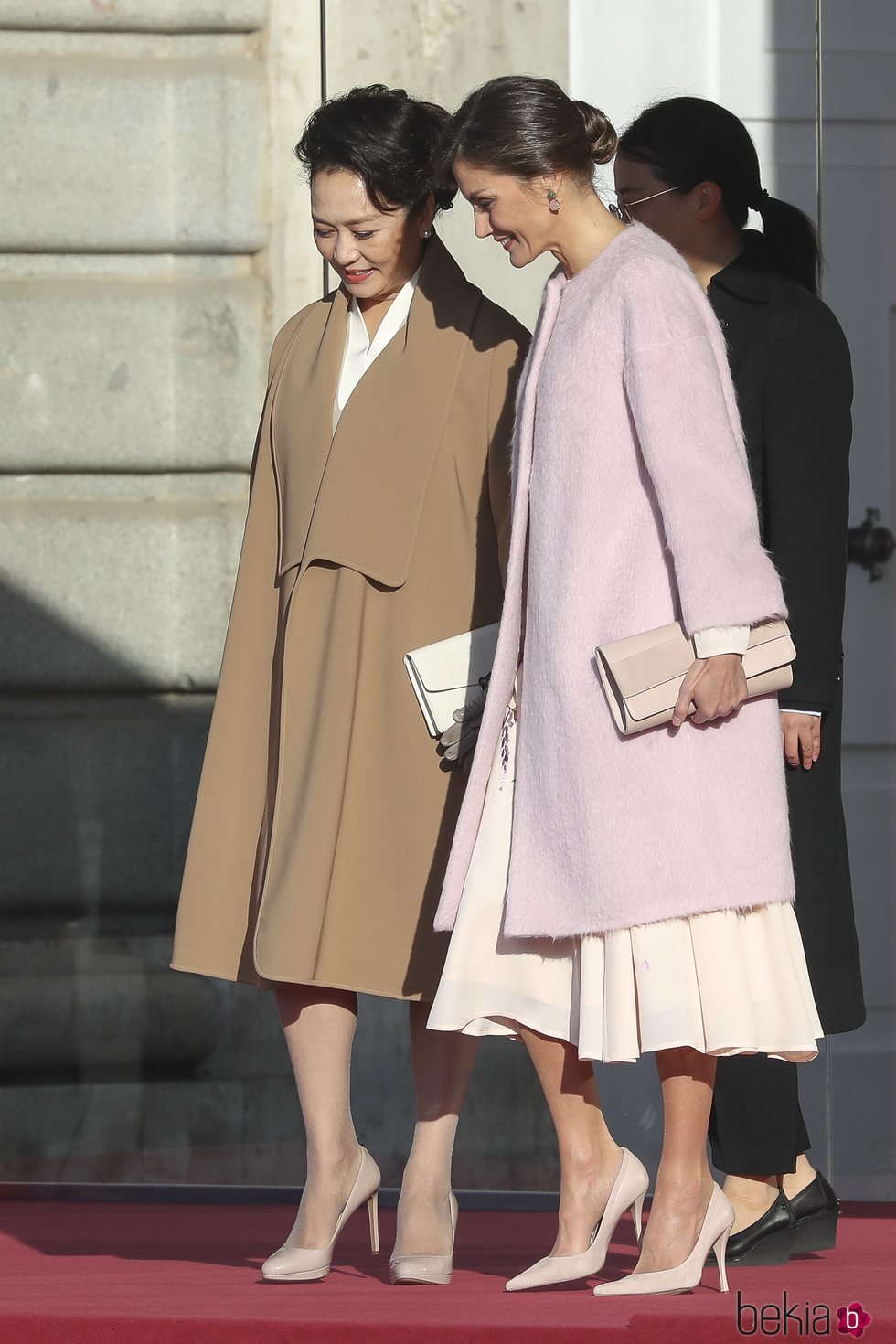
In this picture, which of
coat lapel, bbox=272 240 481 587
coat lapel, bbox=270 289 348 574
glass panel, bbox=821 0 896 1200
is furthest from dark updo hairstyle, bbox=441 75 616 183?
glass panel, bbox=821 0 896 1200

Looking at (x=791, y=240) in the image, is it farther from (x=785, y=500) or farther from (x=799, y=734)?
(x=799, y=734)

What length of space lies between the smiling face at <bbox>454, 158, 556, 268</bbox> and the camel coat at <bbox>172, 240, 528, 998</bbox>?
290mm

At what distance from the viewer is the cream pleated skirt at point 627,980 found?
2.72 meters

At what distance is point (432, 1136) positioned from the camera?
10.1ft

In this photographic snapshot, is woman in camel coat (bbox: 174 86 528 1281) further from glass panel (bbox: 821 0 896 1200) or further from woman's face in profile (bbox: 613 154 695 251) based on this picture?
glass panel (bbox: 821 0 896 1200)

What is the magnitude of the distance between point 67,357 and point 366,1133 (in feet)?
6.04

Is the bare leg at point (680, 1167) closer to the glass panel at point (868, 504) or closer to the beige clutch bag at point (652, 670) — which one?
the beige clutch bag at point (652, 670)

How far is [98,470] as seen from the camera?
4691 mm

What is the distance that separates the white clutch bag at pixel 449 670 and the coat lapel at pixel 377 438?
12 cm

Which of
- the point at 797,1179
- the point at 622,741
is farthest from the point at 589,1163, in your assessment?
the point at 622,741

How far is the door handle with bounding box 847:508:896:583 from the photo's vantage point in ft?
14.9

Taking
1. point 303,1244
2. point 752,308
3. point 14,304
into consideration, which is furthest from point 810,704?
point 14,304

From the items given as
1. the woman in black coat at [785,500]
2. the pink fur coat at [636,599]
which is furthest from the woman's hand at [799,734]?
the pink fur coat at [636,599]

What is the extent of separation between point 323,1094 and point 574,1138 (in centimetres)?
40
